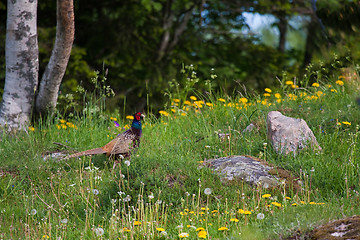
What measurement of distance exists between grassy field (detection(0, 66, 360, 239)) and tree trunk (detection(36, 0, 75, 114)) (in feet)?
1.14

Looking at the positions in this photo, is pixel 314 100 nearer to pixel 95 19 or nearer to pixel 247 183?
pixel 247 183

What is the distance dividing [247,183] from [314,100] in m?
2.86

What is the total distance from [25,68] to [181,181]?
374cm

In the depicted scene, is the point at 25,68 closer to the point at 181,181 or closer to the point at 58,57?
the point at 58,57

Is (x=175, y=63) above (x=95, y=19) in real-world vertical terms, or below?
below

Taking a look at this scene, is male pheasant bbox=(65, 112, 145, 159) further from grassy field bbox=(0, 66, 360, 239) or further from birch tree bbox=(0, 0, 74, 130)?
birch tree bbox=(0, 0, 74, 130)

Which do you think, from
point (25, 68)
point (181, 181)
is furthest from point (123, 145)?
point (25, 68)

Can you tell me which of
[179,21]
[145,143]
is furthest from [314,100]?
[179,21]

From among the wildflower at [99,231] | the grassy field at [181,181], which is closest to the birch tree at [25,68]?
the grassy field at [181,181]

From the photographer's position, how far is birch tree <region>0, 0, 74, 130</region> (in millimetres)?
6934

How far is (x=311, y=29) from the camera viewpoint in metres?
11.4

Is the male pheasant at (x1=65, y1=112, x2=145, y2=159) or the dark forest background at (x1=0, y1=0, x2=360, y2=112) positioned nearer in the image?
the male pheasant at (x1=65, y1=112, x2=145, y2=159)

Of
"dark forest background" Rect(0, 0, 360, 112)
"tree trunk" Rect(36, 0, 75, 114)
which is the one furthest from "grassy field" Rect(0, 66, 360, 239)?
"dark forest background" Rect(0, 0, 360, 112)

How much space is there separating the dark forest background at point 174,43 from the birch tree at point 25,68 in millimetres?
1752
